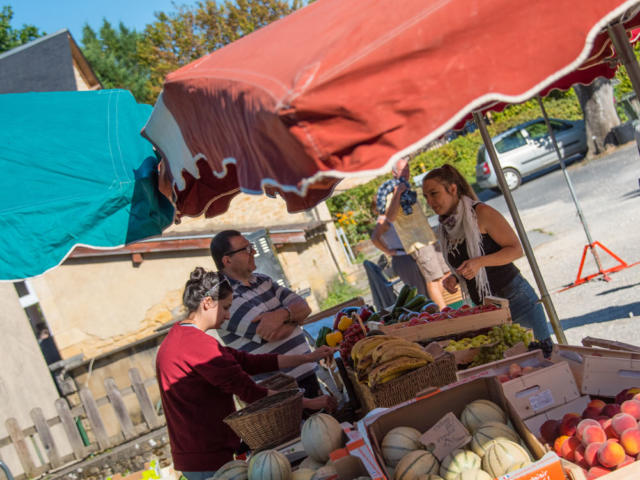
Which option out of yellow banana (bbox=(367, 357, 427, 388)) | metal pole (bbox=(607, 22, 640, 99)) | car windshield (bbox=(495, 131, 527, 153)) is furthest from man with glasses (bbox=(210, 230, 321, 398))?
car windshield (bbox=(495, 131, 527, 153))

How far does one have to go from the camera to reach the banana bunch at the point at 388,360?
2941mm

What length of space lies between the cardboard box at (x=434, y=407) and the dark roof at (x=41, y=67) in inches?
777

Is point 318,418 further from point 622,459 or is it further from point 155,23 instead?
point 155,23

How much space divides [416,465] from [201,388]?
149cm

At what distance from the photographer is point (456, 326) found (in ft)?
12.2

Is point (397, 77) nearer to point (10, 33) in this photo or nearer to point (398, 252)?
point (398, 252)

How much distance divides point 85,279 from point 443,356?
10927mm

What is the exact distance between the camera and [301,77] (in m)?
1.78

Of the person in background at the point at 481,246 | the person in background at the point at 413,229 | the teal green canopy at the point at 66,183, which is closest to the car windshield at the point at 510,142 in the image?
the person in background at the point at 413,229

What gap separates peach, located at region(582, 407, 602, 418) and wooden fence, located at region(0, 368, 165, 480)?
8.00m

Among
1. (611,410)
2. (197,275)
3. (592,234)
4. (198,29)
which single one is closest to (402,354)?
(611,410)

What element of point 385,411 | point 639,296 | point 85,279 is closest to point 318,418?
point 385,411

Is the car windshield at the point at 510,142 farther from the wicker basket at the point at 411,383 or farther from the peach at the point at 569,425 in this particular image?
the peach at the point at 569,425

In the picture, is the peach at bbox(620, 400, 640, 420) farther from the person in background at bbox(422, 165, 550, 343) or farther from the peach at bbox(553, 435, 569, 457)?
the person in background at bbox(422, 165, 550, 343)
